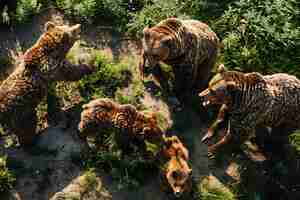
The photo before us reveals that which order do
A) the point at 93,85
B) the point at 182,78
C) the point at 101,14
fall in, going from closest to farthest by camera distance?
the point at 182,78 → the point at 93,85 → the point at 101,14

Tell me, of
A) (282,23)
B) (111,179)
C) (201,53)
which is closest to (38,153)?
(111,179)

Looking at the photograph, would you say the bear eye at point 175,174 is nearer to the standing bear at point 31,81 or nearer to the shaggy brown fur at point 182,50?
the shaggy brown fur at point 182,50

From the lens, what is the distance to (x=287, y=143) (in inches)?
361

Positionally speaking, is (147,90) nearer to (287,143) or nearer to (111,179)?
(111,179)

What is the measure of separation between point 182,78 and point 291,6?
278 centimetres

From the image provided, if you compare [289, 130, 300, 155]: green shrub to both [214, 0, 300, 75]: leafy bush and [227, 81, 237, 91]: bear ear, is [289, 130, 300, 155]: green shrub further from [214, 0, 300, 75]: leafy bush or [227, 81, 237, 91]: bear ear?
[227, 81, 237, 91]: bear ear

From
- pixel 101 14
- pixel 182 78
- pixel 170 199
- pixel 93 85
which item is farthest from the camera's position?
pixel 101 14

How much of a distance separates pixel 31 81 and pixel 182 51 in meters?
Answer: 2.45

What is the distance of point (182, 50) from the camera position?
8.39 meters

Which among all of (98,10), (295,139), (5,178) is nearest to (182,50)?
(295,139)

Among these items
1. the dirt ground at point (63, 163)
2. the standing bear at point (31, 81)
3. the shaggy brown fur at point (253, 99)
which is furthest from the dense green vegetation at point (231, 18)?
the standing bear at point (31, 81)

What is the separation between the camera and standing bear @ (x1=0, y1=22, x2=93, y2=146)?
831 cm

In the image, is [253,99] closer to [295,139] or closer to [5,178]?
[295,139]

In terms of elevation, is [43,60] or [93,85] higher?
[43,60]
